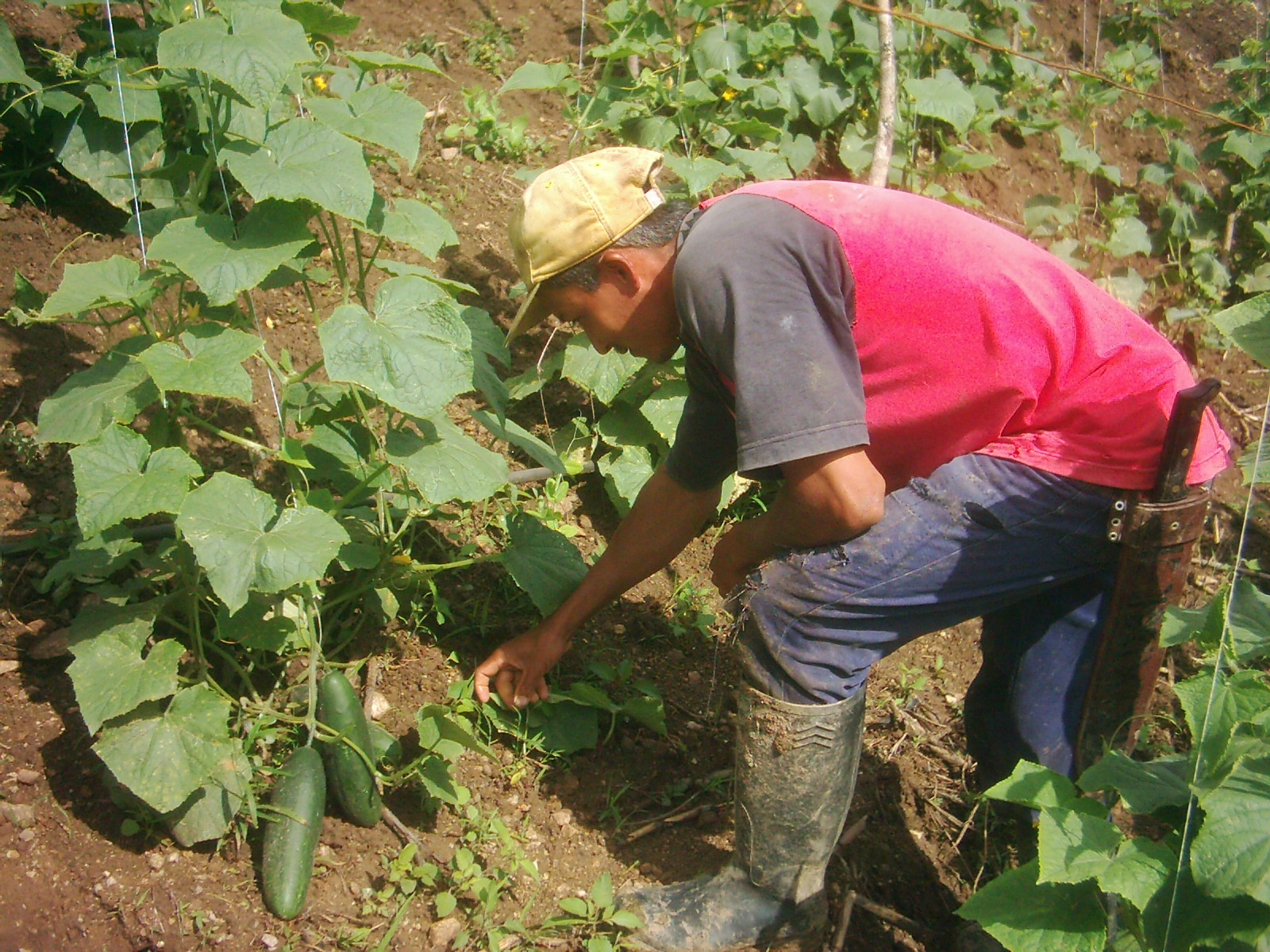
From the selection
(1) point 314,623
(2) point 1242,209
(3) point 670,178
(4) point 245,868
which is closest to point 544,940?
(4) point 245,868

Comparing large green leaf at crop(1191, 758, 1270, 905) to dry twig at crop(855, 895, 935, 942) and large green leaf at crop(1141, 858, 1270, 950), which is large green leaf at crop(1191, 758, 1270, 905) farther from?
dry twig at crop(855, 895, 935, 942)

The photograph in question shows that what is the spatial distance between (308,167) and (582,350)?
1.53 meters

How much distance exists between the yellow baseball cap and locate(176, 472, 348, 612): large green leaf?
2.19ft

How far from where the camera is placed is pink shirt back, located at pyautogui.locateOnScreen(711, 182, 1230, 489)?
2.01 meters

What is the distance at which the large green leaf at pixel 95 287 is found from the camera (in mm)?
2281

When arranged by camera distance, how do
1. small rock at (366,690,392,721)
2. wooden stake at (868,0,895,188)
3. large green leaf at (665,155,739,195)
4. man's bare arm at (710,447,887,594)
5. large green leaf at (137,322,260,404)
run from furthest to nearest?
1. wooden stake at (868,0,895,188)
2. large green leaf at (665,155,739,195)
3. small rock at (366,690,392,721)
4. large green leaf at (137,322,260,404)
5. man's bare arm at (710,447,887,594)

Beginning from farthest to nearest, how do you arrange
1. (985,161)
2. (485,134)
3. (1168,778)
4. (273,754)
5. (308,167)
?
(985,161)
(485,134)
(273,754)
(308,167)
(1168,778)

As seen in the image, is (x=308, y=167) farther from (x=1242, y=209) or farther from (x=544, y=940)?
(x=1242, y=209)

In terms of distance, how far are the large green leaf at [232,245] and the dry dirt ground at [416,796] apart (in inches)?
30.8

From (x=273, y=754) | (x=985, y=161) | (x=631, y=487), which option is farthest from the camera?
(x=985, y=161)

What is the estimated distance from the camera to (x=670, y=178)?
14.9 feet

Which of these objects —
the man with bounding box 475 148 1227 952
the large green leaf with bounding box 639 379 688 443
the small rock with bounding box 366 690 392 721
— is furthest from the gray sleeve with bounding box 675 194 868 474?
the large green leaf with bounding box 639 379 688 443

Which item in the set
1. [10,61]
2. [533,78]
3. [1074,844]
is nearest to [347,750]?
[1074,844]

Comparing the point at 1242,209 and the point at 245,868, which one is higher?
the point at 1242,209
